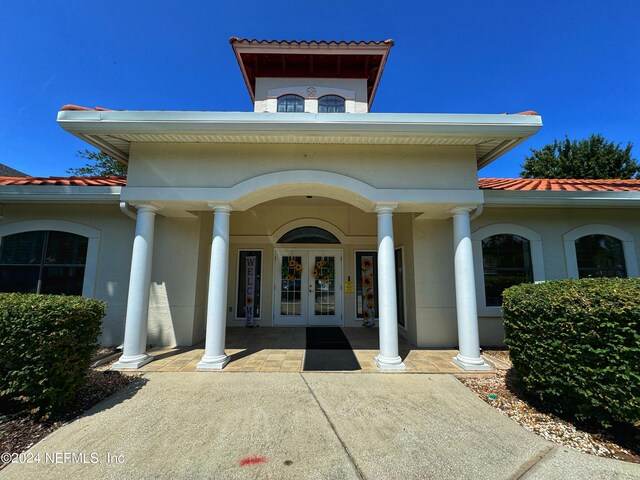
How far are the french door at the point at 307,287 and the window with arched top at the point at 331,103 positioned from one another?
16.1 ft

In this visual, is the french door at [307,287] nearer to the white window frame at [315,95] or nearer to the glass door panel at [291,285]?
the glass door panel at [291,285]

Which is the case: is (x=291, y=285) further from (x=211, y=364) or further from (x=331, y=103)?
(x=331, y=103)

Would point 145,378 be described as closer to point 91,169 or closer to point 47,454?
point 47,454

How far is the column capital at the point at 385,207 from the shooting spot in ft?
17.5

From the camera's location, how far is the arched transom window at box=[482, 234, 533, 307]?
6609 mm

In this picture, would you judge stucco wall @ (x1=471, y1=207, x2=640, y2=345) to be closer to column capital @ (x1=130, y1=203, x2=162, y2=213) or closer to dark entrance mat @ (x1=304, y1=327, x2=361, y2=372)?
dark entrance mat @ (x1=304, y1=327, x2=361, y2=372)

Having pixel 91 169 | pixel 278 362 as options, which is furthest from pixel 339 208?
pixel 91 169

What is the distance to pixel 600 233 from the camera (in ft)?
22.0

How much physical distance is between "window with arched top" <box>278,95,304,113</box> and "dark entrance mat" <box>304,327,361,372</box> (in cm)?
738

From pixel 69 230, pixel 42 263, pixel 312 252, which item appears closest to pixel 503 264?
pixel 312 252

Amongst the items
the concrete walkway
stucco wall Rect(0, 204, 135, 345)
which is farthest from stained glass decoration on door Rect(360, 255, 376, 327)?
stucco wall Rect(0, 204, 135, 345)

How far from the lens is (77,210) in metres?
6.54

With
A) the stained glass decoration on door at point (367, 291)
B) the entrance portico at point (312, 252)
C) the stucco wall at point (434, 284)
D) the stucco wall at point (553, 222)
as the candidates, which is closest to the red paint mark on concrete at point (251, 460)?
the entrance portico at point (312, 252)

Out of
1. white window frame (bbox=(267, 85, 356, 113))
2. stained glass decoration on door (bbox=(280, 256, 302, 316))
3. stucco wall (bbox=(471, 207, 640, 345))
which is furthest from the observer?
white window frame (bbox=(267, 85, 356, 113))
